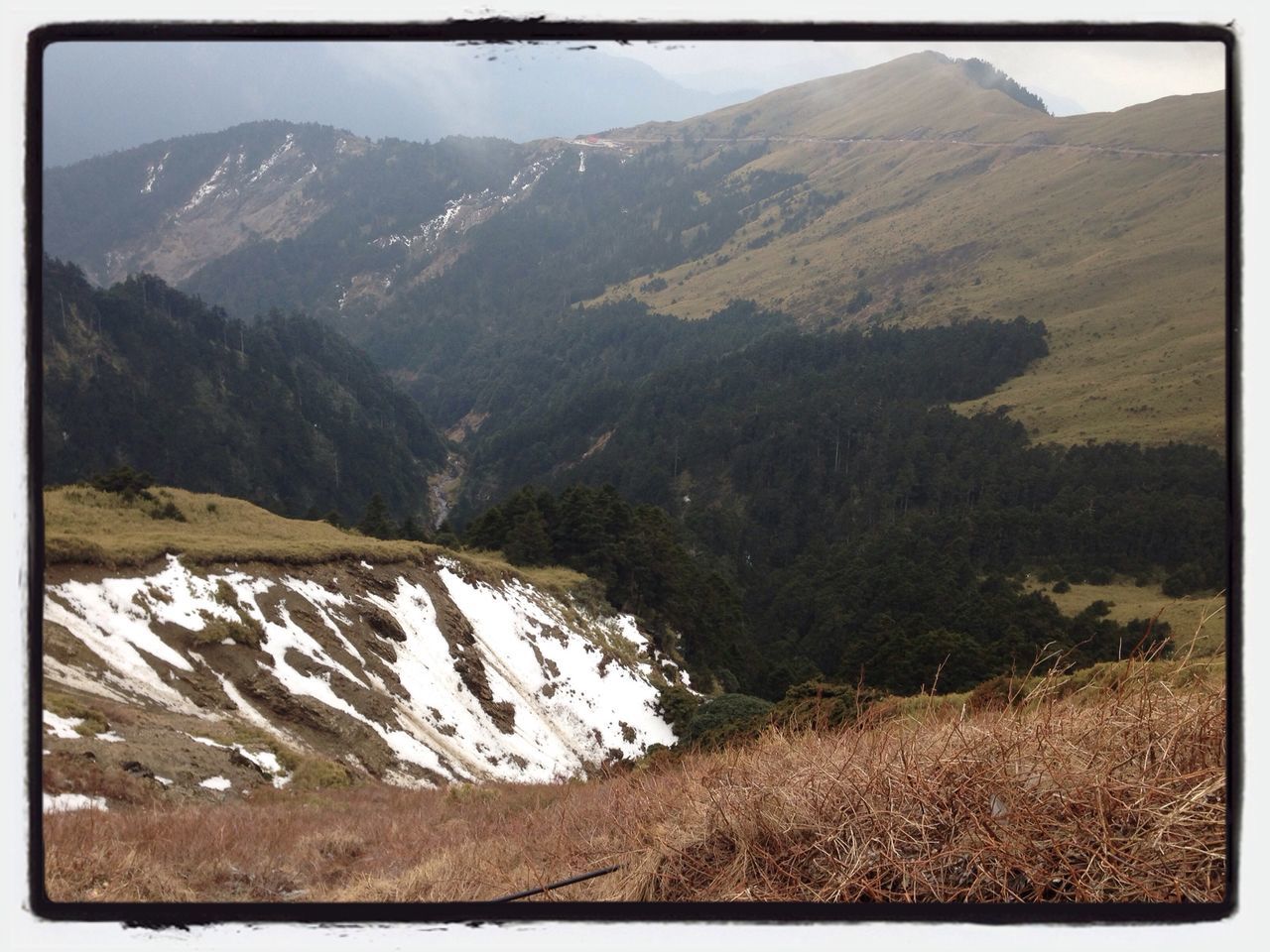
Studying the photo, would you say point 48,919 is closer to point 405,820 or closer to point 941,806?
point 941,806

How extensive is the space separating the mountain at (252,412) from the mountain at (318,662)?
41751 millimetres

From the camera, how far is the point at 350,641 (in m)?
22.7

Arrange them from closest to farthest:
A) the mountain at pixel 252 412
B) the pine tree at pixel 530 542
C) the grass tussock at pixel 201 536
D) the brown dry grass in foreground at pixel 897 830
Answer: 1. the brown dry grass in foreground at pixel 897 830
2. the grass tussock at pixel 201 536
3. the pine tree at pixel 530 542
4. the mountain at pixel 252 412

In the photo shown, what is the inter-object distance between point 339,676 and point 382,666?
263 cm

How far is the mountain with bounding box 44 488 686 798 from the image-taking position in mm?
11703

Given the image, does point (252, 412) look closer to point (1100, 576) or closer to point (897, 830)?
point (1100, 576)

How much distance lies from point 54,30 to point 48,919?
2928mm

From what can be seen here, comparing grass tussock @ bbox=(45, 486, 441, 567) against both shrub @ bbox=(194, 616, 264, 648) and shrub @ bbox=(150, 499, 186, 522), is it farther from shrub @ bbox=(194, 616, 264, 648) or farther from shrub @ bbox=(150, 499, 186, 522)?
shrub @ bbox=(194, 616, 264, 648)

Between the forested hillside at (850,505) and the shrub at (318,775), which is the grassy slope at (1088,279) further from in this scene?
the shrub at (318,775)

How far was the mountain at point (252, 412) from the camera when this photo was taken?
81.3 meters

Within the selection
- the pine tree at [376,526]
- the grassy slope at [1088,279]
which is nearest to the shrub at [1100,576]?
the grassy slope at [1088,279]

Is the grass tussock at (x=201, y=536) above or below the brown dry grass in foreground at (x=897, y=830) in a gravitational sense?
below

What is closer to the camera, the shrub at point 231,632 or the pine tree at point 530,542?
the shrub at point 231,632

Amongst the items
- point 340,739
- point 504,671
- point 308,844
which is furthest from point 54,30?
point 504,671
